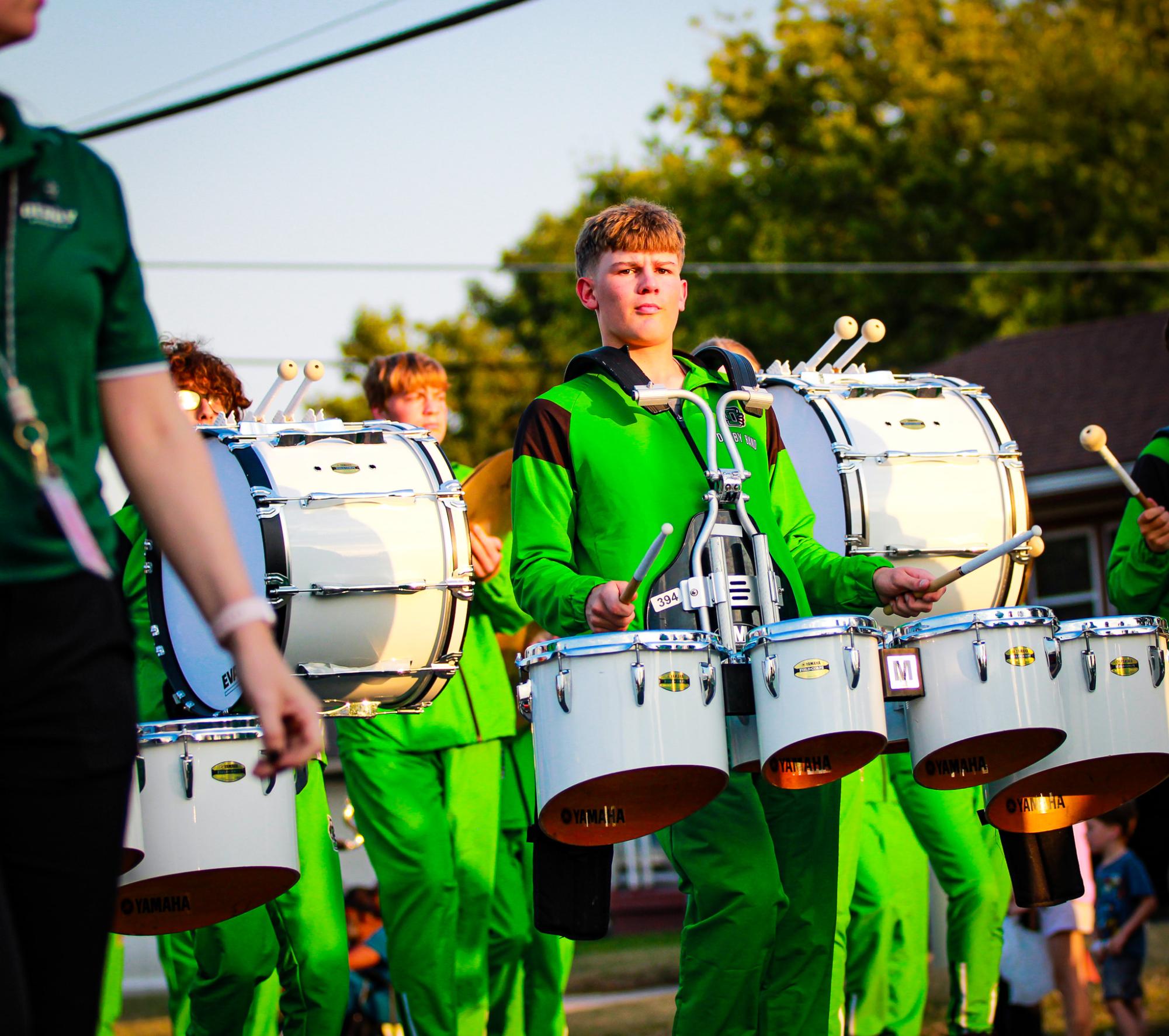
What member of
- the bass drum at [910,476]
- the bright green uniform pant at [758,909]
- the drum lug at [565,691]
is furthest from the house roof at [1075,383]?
the drum lug at [565,691]

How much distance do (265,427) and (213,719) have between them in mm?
1377

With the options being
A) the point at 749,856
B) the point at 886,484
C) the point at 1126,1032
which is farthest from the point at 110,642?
the point at 1126,1032

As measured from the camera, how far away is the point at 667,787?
402 cm

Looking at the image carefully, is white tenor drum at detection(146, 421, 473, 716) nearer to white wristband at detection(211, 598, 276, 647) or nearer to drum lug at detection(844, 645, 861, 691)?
drum lug at detection(844, 645, 861, 691)

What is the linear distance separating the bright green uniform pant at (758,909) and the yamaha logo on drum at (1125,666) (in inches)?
35.5

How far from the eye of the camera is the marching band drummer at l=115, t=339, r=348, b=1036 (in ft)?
16.7

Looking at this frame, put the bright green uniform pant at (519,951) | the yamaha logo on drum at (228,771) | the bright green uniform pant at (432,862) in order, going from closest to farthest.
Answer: the yamaha logo on drum at (228,771) < the bright green uniform pant at (432,862) < the bright green uniform pant at (519,951)

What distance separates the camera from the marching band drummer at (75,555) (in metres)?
2.10

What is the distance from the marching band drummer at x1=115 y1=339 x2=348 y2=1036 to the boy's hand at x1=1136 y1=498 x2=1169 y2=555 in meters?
2.96

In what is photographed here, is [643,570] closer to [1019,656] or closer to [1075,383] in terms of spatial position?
[1019,656]

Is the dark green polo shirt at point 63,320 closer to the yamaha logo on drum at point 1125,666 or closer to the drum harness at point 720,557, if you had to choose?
the drum harness at point 720,557

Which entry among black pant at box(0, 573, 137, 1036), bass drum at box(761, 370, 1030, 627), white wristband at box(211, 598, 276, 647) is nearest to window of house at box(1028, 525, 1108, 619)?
bass drum at box(761, 370, 1030, 627)

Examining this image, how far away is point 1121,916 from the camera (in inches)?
328

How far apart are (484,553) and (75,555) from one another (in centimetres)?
375
